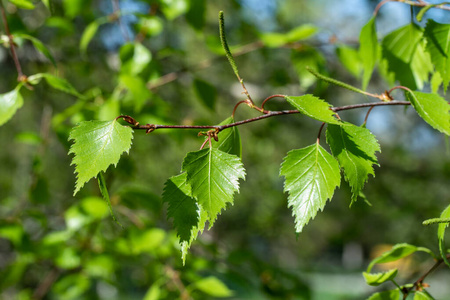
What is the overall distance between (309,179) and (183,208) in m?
0.20

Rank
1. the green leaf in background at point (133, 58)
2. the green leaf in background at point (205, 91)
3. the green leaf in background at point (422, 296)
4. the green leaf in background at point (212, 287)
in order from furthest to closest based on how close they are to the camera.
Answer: the green leaf in background at point (205, 91) → the green leaf in background at point (212, 287) → the green leaf in background at point (133, 58) → the green leaf in background at point (422, 296)

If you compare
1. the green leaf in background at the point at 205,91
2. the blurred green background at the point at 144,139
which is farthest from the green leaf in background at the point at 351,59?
the green leaf in background at the point at 205,91

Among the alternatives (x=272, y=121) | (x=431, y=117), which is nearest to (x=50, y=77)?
(x=431, y=117)

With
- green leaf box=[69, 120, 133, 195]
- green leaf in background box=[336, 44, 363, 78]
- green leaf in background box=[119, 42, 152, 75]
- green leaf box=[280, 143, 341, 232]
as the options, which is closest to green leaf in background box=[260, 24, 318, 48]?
green leaf in background box=[336, 44, 363, 78]

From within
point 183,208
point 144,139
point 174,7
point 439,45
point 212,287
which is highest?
point 439,45

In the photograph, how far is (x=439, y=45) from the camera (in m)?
0.89

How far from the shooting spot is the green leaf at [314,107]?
675mm

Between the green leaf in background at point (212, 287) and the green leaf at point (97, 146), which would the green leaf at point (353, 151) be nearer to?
the green leaf at point (97, 146)

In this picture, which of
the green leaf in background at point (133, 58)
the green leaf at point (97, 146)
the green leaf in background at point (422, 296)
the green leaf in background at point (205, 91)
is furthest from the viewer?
the green leaf in background at point (205, 91)

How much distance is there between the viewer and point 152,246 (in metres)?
1.81

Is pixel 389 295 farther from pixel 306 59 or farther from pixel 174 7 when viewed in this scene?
pixel 174 7

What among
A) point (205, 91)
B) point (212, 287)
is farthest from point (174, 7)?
point (212, 287)

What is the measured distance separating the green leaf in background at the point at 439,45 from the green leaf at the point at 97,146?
0.60 metres

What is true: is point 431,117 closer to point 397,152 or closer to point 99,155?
point 99,155
